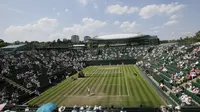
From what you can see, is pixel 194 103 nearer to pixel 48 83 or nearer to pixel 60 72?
pixel 48 83

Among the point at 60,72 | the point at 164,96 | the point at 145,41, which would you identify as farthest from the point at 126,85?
the point at 145,41

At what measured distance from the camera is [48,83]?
39.2 metres

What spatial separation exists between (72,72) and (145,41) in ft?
229

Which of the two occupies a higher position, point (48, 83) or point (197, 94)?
point (197, 94)

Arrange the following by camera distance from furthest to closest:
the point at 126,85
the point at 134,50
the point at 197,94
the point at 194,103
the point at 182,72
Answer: the point at 134,50, the point at 126,85, the point at 182,72, the point at 197,94, the point at 194,103

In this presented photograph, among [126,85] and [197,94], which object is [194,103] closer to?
[197,94]

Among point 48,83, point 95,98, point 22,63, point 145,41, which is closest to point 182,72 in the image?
point 95,98

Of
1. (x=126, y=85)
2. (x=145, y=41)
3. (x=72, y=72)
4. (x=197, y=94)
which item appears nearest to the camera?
(x=197, y=94)

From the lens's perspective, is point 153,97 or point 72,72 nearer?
point 153,97

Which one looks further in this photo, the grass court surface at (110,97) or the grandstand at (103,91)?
the grass court surface at (110,97)

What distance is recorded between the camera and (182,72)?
30031 millimetres

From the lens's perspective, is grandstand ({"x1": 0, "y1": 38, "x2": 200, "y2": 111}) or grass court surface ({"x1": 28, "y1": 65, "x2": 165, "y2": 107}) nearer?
grandstand ({"x1": 0, "y1": 38, "x2": 200, "y2": 111})

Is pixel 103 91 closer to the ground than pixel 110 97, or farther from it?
closer to the ground

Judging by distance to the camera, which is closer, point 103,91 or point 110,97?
point 110,97
